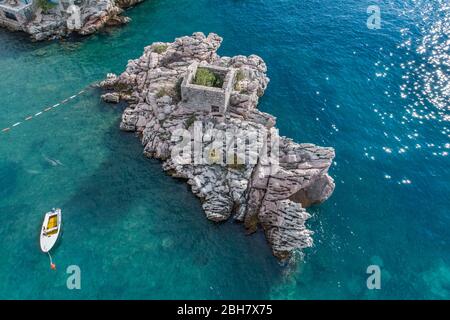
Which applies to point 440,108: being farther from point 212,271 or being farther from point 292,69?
point 212,271

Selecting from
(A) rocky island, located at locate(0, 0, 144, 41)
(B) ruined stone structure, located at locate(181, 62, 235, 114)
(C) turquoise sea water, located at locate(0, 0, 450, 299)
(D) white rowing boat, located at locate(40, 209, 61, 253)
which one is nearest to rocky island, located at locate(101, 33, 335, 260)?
(B) ruined stone structure, located at locate(181, 62, 235, 114)

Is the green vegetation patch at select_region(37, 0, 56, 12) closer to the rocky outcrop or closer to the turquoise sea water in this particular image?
the rocky outcrop

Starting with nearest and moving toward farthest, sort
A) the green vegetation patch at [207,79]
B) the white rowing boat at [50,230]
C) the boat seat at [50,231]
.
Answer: the white rowing boat at [50,230], the boat seat at [50,231], the green vegetation patch at [207,79]

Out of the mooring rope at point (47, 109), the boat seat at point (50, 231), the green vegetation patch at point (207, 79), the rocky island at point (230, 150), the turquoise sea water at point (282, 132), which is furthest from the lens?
the mooring rope at point (47, 109)

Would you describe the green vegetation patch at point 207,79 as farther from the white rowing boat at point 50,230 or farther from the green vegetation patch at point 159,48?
the white rowing boat at point 50,230

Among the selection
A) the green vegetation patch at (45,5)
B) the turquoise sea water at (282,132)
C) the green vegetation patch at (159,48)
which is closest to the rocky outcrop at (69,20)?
the green vegetation patch at (45,5)

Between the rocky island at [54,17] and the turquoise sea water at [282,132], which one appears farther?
the rocky island at [54,17]

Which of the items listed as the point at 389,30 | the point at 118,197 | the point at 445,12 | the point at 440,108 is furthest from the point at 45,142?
the point at 445,12
